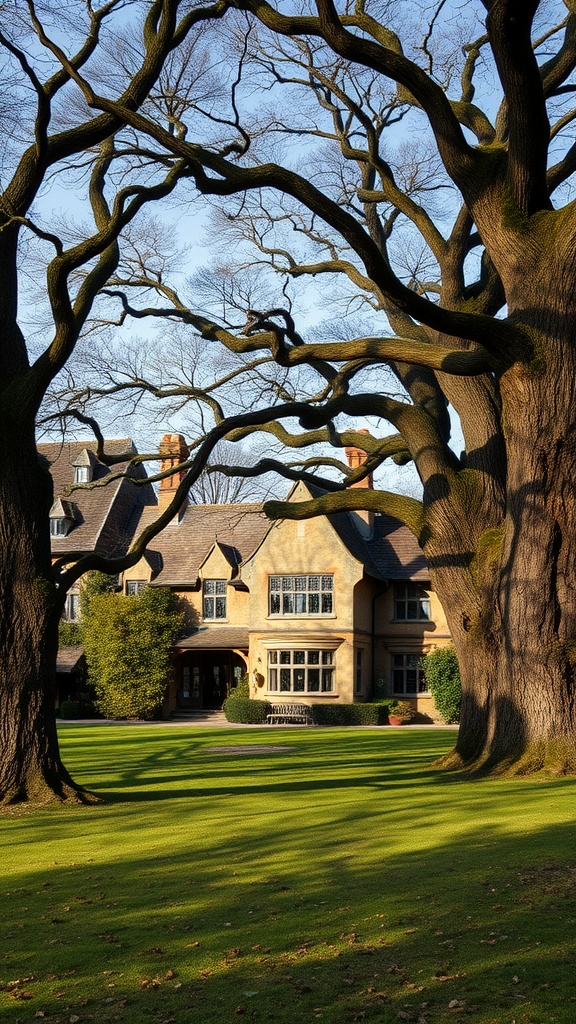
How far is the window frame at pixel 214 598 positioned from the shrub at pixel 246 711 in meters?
6.73

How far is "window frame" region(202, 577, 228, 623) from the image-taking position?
42.3 m

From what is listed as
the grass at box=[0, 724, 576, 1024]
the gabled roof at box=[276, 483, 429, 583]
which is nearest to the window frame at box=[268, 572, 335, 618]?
the gabled roof at box=[276, 483, 429, 583]

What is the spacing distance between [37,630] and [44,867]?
3.89 meters

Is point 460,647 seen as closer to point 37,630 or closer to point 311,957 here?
point 37,630

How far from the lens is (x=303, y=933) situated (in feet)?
19.4

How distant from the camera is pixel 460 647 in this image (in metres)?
15.2

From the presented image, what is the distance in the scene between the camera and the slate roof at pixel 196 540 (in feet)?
141

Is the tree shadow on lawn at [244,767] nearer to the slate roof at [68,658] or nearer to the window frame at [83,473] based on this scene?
the slate roof at [68,658]

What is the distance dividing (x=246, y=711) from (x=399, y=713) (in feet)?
18.7

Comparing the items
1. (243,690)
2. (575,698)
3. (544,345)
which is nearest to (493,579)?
(575,698)

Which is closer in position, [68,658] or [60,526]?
[68,658]

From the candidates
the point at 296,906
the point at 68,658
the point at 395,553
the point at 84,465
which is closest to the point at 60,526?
the point at 84,465

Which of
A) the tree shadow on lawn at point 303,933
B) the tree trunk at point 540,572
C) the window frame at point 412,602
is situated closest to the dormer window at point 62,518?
the window frame at point 412,602

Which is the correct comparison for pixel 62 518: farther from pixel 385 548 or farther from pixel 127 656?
pixel 385 548
